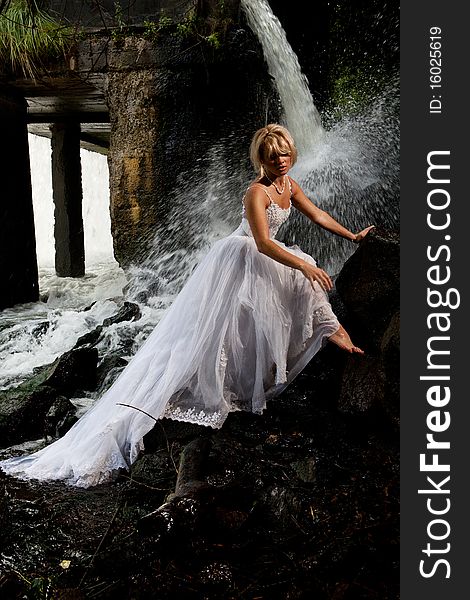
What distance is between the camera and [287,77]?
304 inches

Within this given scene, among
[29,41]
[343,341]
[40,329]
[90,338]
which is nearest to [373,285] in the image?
[343,341]

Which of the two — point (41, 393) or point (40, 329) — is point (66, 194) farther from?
point (41, 393)

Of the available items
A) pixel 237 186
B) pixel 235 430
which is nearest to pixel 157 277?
pixel 237 186

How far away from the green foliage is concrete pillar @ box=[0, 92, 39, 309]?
2.82ft

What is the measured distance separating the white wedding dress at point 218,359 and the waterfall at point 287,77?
4.05 meters

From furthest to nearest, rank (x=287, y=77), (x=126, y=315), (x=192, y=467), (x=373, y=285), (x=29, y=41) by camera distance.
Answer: (x=29, y=41), (x=287, y=77), (x=126, y=315), (x=373, y=285), (x=192, y=467)

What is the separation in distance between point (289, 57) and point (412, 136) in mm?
5589

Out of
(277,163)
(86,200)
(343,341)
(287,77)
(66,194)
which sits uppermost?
(86,200)

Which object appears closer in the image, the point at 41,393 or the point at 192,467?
the point at 192,467

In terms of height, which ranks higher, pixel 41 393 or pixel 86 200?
pixel 86 200

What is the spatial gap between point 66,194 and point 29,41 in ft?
16.6

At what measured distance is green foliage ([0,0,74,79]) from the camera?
25.4 feet

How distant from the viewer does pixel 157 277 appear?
797 cm

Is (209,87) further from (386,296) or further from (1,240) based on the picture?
(386,296)
